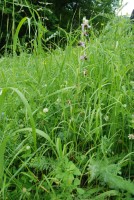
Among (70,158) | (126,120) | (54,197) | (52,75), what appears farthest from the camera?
(52,75)

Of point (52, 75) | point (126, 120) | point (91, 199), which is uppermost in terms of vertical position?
point (52, 75)

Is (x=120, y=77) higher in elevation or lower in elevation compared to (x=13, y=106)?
higher

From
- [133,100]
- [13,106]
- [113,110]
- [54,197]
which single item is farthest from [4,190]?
[133,100]

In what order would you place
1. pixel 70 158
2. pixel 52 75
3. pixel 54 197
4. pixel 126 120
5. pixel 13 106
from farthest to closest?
pixel 52 75, pixel 13 106, pixel 126 120, pixel 70 158, pixel 54 197

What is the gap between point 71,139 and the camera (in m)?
1.23

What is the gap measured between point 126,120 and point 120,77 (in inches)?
13.2

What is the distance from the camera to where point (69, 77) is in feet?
5.41

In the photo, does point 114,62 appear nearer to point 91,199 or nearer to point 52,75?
point 52,75

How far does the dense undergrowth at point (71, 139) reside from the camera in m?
0.97

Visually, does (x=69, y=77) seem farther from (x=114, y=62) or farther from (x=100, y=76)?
(x=114, y=62)

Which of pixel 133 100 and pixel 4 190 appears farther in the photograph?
pixel 133 100

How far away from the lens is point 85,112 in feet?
4.29

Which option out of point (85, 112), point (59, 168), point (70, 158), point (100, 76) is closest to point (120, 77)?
point (100, 76)

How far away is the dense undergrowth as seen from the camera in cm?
97
